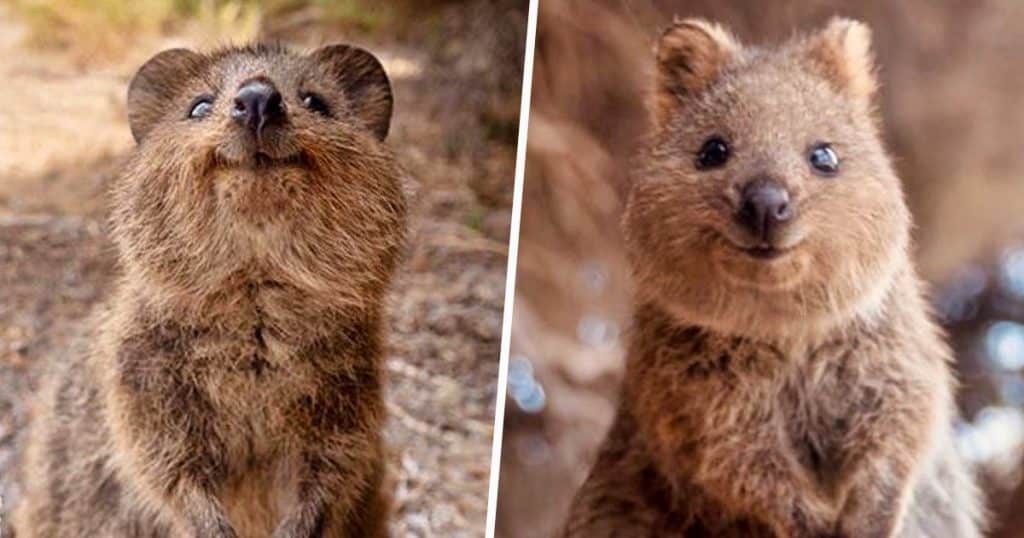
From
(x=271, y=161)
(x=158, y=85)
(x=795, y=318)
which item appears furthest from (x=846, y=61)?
(x=158, y=85)

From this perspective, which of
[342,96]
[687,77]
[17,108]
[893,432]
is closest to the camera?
[893,432]

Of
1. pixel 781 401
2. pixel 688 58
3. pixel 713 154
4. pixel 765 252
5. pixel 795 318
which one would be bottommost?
pixel 781 401

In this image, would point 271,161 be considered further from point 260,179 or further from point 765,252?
point 765,252

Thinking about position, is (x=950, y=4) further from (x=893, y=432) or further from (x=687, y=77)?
(x=893, y=432)

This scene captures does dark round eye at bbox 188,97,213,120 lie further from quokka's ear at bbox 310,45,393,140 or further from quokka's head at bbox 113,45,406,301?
quokka's ear at bbox 310,45,393,140

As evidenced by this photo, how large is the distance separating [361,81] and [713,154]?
26.8 inches

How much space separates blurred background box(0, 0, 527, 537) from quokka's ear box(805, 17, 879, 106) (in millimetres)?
693

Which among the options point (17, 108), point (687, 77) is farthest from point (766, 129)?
point (17, 108)

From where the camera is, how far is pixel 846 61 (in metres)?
2.24

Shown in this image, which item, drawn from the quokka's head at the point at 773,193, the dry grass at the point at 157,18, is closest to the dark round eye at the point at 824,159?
the quokka's head at the point at 773,193

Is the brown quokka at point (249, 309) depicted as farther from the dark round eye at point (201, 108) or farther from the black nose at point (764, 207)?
the black nose at point (764, 207)

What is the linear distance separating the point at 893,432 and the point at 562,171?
31.4 inches

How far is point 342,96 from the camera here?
98.7 inches

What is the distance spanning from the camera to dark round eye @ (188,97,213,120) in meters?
2.43
